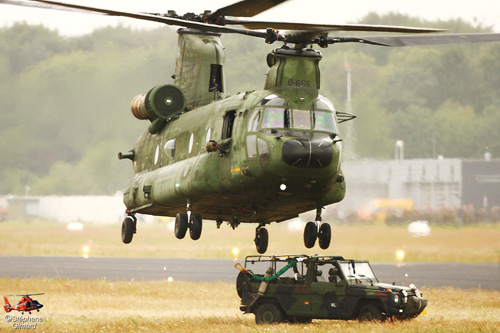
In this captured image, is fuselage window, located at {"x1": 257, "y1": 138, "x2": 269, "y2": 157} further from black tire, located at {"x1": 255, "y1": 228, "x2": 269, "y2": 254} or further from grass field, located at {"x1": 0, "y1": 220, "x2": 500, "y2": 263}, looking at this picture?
grass field, located at {"x1": 0, "y1": 220, "x2": 500, "y2": 263}

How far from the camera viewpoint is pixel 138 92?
43438mm

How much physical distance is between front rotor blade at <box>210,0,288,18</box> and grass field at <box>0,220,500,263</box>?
68.3 feet

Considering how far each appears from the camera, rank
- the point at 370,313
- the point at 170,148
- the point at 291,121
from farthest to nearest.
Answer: the point at 370,313 < the point at 170,148 < the point at 291,121

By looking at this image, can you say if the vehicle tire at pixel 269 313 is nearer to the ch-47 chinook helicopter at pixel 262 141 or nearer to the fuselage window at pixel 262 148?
the ch-47 chinook helicopter at pixel 262 141

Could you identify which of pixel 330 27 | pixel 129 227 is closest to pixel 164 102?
pixel 129 227

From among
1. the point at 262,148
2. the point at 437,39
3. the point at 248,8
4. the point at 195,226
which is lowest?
the point at 195,226

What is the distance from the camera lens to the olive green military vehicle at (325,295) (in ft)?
86.7

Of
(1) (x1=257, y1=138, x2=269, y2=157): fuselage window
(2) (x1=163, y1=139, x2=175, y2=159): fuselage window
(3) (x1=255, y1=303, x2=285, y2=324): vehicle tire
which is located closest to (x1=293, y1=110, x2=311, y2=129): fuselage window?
(1) (x1=257, y1=138, x2=269, y2=157): fuselage window

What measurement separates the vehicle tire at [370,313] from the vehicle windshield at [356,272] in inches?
30.1

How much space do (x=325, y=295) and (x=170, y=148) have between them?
5.67 m

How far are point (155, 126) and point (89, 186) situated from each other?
69.9ft

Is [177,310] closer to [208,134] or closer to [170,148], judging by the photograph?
[170,148]

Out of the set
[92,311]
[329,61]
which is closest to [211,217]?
[92,311]

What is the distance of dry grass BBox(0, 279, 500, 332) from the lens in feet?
89.2
